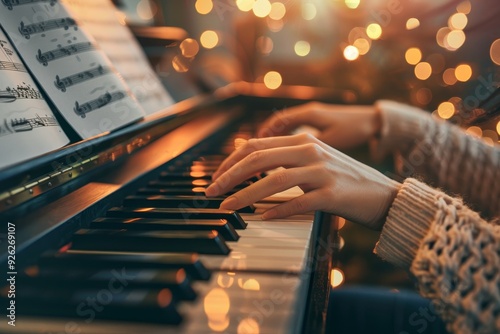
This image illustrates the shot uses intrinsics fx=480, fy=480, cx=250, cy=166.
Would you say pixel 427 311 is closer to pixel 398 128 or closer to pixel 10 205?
pixel 398 128

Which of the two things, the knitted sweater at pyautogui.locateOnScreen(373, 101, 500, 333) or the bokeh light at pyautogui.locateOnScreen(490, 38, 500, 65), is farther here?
the bokeh light at pyautogui.locateOnScreen(490, 38, 500, 65)

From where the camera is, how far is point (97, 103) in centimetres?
87

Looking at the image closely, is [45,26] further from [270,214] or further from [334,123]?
[334,123]

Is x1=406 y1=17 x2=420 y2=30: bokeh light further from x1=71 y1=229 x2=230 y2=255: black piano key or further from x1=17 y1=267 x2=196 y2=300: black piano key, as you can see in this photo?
x1=17 y1=267 x2=196 y2=300: black piano key

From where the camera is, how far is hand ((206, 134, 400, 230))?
0.81 meters

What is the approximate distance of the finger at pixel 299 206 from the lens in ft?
2.68

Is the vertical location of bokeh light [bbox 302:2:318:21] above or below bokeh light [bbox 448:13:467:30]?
above

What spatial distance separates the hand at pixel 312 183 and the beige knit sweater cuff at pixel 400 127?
2.47 feet

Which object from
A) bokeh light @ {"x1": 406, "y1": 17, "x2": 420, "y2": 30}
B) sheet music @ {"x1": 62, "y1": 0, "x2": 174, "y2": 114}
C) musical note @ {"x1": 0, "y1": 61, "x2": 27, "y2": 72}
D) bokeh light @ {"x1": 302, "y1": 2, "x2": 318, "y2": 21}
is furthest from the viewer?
bokeh light @ {"x1": 302, "y1": 2, "x2": 318, "y2": 21}

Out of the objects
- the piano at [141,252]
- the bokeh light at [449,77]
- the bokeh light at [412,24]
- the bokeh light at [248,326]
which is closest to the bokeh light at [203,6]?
the bokeh light at [412,24]

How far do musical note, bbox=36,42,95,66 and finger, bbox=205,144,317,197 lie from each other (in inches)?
14.2

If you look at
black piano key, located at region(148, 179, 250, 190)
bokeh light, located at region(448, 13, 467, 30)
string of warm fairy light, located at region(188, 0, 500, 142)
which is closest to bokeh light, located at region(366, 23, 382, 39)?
string of warm fairy light, located at region(188, 0, 500, 142)

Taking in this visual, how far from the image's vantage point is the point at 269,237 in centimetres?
74

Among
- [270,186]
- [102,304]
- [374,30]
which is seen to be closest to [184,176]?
[270,186]
